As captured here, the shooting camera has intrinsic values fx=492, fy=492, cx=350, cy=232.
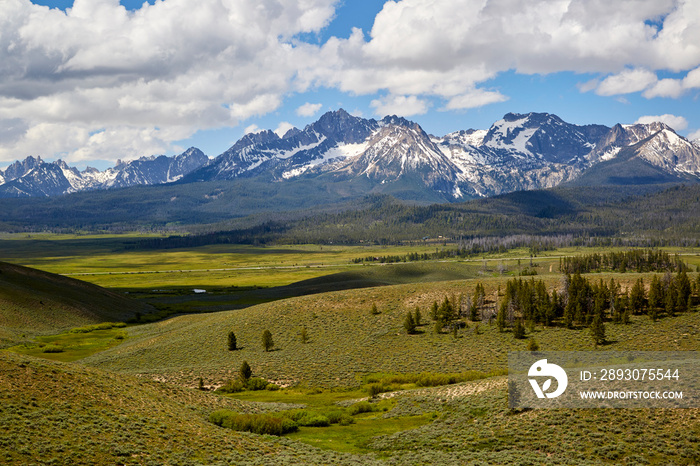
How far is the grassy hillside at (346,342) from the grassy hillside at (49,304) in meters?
23.7

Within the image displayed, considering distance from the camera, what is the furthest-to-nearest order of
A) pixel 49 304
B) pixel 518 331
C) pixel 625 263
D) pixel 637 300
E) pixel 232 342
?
pixel 625 263 → pixel 49 304 → pixel 232 342 → pixel 637 300 → pixel 518 331

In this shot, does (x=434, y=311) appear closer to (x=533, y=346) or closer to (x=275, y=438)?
(x=533, y=346)

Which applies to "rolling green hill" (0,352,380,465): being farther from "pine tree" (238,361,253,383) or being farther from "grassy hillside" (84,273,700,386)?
"grassy hillside" (84,273,700,386)

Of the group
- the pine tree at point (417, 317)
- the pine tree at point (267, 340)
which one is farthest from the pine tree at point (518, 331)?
the pine tree at point (267, 340)

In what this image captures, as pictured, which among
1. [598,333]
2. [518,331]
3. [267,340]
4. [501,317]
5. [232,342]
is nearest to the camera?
[598,333]

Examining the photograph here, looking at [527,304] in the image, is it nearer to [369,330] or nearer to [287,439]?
[369,330]

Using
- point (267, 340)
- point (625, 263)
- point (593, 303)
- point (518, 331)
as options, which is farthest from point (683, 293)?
point (625, 263)

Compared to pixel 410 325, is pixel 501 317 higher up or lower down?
higher up

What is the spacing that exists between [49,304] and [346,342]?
77172 millimetres

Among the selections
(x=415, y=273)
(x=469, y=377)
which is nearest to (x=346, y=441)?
(x=469, y=377)

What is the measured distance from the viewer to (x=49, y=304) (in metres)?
111

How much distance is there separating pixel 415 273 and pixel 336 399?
130 meters

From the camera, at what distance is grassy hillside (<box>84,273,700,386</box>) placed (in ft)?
205

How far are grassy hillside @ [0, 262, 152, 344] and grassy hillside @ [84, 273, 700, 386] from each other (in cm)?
2375
